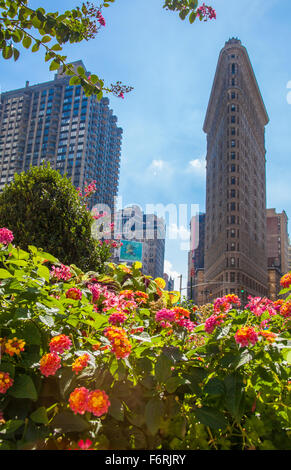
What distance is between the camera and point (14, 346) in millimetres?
1914

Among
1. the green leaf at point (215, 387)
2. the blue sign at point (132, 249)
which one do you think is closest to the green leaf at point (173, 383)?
the green leaf at point (215, 387)

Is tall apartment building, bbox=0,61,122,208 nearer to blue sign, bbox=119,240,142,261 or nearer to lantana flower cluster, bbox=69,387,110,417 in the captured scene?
blue sign, bbox=119,240,142,261

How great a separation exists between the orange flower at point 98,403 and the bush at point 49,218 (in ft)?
16.9

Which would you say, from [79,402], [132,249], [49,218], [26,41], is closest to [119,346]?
[79,402]

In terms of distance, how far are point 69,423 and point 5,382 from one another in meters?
0.39

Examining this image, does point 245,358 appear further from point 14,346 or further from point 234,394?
point 14,346

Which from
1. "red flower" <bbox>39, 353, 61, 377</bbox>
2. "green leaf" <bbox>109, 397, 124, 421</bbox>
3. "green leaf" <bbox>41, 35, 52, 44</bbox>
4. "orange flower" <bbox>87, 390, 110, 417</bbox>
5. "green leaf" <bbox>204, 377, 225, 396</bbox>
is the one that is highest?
"green leaf" <bbox>41, 35, 52, 44</bbox>

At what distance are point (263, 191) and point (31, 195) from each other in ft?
359

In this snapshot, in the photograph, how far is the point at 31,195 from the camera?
7.00 metres

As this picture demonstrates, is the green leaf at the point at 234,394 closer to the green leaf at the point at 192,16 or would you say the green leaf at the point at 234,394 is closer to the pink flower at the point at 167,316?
the pink flower at the point at 167,316

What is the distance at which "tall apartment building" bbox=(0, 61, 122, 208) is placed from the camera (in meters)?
117

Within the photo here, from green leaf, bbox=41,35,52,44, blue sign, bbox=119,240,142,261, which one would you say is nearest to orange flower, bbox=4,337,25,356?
green leaf, bbox=41,35,52,44

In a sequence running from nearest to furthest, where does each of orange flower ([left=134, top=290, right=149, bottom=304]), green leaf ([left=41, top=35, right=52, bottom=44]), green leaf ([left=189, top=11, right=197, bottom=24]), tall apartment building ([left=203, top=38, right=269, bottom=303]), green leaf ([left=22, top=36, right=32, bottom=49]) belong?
orange flower ([left=134, top=290, right=149, bottom=304])
green leaf ([left=41, top=35, right=52, bottom=44])
green leaf ([left=22, top=36, right=32, bottom=49])
green leaf ([left=189, top=11, right=197, bottom=24])
tall apartment building ([left=203, top=38, right=269, bottom=303])

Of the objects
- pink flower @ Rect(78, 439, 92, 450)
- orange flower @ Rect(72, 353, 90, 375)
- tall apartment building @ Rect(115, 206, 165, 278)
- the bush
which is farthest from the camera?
tall apartment building @ Rect(115, 206, 165, 278)
